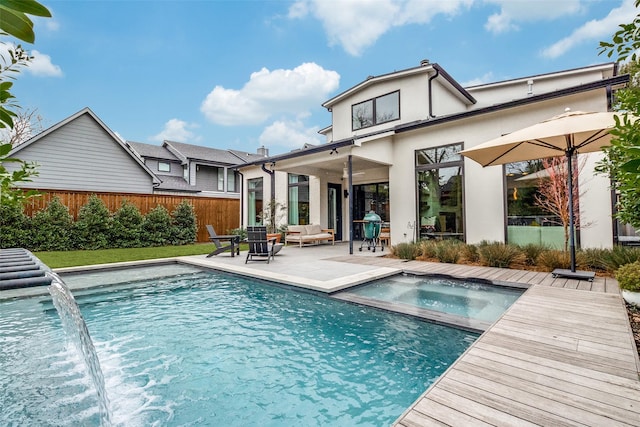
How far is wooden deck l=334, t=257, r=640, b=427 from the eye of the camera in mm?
1845

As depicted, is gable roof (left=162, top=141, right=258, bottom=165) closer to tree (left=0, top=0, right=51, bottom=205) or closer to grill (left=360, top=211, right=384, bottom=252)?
grill (left=360, top=211, right=384, bottom=252)

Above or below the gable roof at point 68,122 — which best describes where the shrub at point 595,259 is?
below

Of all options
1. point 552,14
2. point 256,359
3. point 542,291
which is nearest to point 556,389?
point 256,359

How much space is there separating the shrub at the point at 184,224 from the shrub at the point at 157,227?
28cm

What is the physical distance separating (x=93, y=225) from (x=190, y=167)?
11572 millimetres

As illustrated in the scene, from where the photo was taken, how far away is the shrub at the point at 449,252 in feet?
24.2

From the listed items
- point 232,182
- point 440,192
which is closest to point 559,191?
point 440,192

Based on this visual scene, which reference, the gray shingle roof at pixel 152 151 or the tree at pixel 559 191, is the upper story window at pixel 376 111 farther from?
the gray shingle roof at pixel 152 151

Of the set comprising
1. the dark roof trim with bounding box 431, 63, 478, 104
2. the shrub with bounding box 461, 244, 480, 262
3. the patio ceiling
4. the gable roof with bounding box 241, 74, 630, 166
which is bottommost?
the shrub with bounding box 461, 244, 480, 262

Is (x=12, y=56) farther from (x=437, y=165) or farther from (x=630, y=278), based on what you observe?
(x=437, y=165)

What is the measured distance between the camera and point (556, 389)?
2125 mm

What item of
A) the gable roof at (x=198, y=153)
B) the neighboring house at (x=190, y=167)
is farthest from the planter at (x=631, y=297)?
the gable roof at (x=198, y=153)

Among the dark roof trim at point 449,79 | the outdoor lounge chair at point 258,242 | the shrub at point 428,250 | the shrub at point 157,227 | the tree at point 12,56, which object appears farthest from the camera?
the shrub at point 157,227

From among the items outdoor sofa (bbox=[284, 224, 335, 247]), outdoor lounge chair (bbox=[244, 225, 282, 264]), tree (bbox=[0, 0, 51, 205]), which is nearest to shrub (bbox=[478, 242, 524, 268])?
outdoor lounge chair (bbox=[244, 225, 282, 264])
